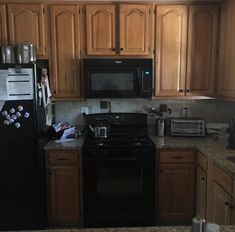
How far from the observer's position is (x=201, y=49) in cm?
319

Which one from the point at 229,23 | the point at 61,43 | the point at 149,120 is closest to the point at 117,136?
the point at 149,120

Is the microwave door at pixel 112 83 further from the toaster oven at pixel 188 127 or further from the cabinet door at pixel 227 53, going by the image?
the cabinet door at pixel 227 53

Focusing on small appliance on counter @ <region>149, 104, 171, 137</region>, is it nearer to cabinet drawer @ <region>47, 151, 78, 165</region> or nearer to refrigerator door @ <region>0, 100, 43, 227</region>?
cabinet drawer @ <region>47, 151, 78, 165</region>

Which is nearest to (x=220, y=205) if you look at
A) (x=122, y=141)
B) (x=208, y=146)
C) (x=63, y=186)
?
(x=208, y=146)

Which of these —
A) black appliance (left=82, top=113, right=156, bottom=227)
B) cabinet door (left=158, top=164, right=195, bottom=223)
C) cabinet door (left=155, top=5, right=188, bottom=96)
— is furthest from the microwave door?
cabinet door (left=158, top=164, right=195, bottom=223)

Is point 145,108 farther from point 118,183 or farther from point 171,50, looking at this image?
point 118,183

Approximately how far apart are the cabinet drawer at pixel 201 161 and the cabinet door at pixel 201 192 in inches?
1.6

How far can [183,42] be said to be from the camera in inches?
125

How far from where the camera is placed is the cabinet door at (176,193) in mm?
2955

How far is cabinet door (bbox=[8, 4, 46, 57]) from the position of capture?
9.90 feet

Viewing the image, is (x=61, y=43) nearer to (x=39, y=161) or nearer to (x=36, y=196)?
(x=39, y=161)

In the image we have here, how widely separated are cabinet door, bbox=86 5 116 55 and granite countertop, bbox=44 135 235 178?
1.03 m

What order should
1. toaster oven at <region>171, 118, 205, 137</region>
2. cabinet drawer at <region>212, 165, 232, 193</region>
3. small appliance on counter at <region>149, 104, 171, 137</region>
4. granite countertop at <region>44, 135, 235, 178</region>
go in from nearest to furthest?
cabinet drawer at <region>212, 165, 232, 193</region> → granite countertop at <region>44, 135, 235, 178</region> → toaster oven at <region>171, 118, 205, 137</region> → small appliance on counter at <region>149, 104, 171, 137</region>

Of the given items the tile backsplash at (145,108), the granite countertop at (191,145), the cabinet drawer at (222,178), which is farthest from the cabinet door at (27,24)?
the cabinet drawer at (222,178)
